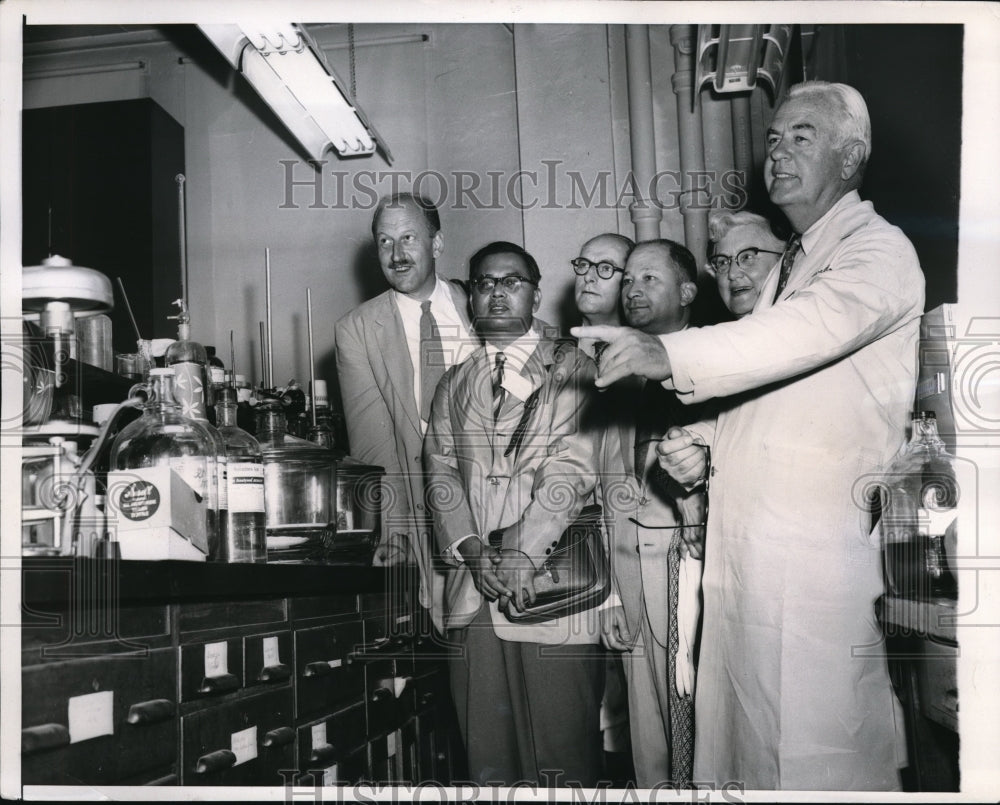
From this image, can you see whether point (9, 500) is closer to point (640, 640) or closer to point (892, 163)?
point (640, 640)

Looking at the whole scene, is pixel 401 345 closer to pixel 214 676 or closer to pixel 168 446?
pixel 168 446

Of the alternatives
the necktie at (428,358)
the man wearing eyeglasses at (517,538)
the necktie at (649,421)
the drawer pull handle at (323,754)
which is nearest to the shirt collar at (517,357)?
the man wearing eyeglasses at (517,538)

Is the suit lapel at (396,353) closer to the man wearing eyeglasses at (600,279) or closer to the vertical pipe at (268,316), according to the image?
the vertical pipe at (268,316)

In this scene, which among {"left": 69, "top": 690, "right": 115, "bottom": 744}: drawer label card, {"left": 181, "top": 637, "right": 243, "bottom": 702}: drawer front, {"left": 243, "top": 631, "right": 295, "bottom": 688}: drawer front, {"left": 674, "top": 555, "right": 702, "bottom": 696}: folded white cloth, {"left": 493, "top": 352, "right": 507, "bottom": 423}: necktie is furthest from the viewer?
{"left": 493, "top": 352, "right": 507, "bottom": 423}: necktie

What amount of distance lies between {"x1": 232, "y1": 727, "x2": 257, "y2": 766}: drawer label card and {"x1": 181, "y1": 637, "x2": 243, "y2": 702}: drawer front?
7cm

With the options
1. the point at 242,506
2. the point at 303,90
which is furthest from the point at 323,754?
the point at 303,90

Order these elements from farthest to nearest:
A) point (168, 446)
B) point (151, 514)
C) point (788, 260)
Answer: point (788, 260) < point (168, 446) < point (151, 514)

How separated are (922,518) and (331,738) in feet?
3.29

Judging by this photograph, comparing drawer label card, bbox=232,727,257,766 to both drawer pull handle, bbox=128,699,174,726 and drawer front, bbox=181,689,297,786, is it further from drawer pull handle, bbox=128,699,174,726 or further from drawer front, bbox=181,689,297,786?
drawer pull handle, bbox=128,699,174,726

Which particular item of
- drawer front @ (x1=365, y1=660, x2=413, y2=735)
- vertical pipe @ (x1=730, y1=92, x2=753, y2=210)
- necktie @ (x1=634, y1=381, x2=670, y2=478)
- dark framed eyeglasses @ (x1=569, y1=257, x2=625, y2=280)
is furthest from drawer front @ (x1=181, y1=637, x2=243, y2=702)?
vertical pipe @ (x1=730, y1=92, x2=753, y2=210)

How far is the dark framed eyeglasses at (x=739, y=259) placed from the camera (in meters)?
1.75

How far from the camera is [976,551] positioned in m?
1.56

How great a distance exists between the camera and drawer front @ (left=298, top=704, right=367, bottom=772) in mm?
1417

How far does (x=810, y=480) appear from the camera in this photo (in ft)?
4.99
